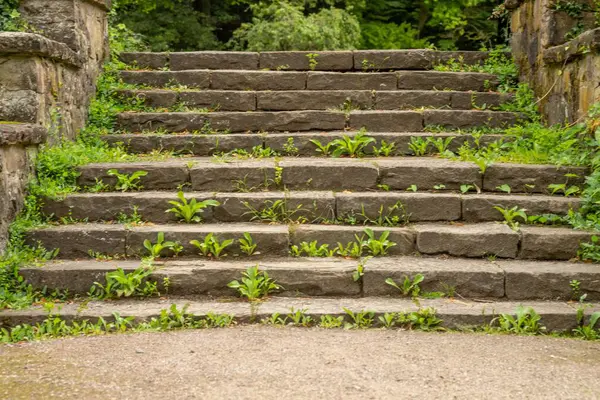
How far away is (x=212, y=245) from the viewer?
14.5ft

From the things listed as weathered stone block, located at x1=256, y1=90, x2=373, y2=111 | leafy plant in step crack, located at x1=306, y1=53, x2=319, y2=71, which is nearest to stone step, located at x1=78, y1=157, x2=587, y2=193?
weathered stone block, located at x1=256, y1=90, x2=373, y2=111

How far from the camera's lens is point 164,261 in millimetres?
4371

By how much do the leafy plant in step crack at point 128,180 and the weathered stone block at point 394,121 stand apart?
2.23m

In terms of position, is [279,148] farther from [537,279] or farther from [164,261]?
[537,279]

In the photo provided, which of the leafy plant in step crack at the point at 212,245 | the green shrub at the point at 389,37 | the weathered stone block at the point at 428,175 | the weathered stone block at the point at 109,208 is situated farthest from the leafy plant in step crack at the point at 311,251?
the green shrub at the point at 389,37

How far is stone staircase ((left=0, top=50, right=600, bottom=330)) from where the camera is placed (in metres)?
4.12

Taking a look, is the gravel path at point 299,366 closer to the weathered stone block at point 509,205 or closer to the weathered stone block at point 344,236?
the weathered stone block at point 344,236

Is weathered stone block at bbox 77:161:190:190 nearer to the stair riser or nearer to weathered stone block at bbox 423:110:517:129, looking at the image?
the stair riser

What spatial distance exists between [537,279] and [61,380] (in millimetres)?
2841

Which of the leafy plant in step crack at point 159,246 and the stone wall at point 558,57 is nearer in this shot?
the leafy plant in step crack at point 159,246

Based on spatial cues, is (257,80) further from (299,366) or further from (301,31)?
(299,366)

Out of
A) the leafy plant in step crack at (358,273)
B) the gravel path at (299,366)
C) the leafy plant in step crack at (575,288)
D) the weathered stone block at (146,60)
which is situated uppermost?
the weathered stone block at (146,60)

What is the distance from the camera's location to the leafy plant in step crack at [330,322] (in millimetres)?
3785

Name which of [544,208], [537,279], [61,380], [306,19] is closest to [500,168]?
[544,208]
